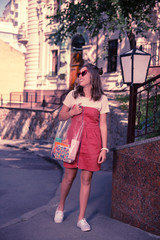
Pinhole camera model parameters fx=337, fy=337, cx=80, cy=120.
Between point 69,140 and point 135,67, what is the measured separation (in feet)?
8.98

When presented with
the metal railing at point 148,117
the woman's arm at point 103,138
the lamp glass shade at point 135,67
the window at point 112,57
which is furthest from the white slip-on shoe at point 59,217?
the window at point 112,57

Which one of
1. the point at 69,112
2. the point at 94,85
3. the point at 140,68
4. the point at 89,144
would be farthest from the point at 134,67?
the point at 89,144

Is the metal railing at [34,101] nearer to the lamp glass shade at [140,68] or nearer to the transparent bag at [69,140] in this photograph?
the lamp glass shade at [140,68]

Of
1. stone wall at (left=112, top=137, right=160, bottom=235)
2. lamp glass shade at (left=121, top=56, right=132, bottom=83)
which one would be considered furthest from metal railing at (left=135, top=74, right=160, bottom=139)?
stone wall at (left=112, top=137, right=160, bottom=235)

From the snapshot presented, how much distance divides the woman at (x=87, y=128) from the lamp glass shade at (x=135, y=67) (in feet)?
7.08

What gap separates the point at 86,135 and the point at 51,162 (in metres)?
7.33

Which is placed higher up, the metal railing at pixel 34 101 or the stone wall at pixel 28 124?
the metal railing at pixel 34 101

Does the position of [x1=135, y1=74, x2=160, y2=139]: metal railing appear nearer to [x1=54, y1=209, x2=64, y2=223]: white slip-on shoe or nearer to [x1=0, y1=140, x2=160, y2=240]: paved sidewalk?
[x1=0, y1=140, x2=160, y2=240]: paved sidewalk

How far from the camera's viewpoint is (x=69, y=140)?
394 centimetres

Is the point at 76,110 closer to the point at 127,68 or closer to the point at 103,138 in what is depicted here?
the point at 103,138

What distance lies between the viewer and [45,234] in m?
3.77

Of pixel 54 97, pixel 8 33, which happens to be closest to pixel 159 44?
pixel 54 97

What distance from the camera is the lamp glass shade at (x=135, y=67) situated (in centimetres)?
604

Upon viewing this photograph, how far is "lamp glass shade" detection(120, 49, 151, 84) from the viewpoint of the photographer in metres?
6.04
